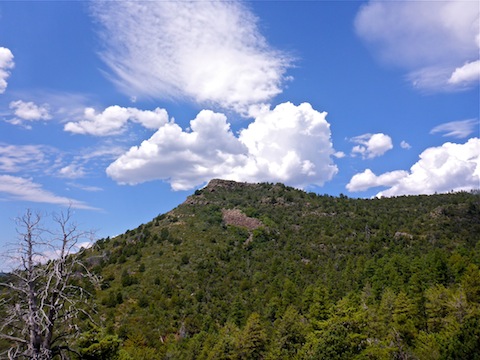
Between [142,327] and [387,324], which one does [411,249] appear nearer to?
[387,324]

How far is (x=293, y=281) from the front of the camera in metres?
71.3

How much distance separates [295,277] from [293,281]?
1268mm

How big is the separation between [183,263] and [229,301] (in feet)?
52.6

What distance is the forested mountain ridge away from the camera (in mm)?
38091

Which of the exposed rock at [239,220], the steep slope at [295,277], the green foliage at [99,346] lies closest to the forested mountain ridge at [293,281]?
the green foliage at [99,346]

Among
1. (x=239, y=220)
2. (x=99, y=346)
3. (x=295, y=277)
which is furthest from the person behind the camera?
(x=239, y=220)

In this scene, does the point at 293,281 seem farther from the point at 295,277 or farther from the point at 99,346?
the point at 99,346

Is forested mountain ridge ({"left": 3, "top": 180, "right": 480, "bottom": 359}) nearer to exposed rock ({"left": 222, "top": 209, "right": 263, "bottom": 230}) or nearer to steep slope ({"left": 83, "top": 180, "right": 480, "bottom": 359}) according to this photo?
steep slope ({"left": 83, "top": 180, "right": 480, "bottom": 359})

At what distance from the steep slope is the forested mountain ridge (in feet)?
0.80

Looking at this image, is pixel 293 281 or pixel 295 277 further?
pixel 295 277

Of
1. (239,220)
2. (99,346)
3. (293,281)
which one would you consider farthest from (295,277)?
(99,346)

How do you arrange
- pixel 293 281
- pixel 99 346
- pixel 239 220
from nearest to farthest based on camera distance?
1. pixel 99 346
2. pixel 293 281
3. pixel 239 220

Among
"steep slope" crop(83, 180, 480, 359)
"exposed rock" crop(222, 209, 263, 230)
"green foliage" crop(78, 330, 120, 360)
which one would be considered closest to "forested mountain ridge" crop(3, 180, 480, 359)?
"green foliage" crop(78, 330, 120, 360)

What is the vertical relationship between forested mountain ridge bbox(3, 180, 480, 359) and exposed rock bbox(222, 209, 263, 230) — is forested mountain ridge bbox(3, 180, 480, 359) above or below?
below
